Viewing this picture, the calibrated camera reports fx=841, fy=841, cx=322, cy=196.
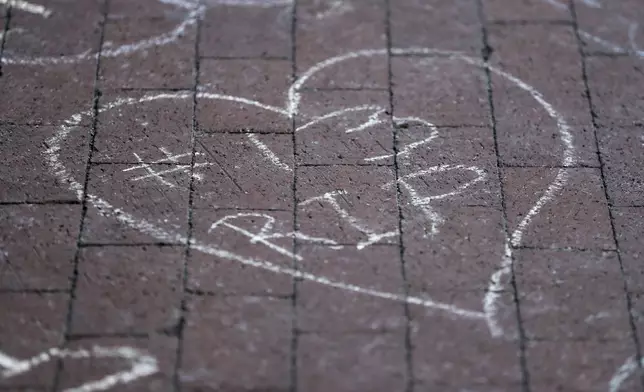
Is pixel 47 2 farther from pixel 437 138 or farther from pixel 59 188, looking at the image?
pixel 437 138

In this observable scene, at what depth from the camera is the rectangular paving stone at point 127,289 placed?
10.4 feet

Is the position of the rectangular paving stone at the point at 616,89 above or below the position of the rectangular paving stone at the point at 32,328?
above

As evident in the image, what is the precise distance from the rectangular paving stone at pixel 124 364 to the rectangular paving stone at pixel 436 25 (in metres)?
1.81

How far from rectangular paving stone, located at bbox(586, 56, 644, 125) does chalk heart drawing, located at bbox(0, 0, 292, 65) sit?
151 centimetres

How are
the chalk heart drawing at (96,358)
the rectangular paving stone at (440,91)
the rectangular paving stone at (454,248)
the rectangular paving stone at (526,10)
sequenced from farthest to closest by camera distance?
the rectangular paving stone at (526,10), the rectangular paving stone at (440,91), the rectangular paving stone at (454,248), the chalk heart drawing at (96,358)

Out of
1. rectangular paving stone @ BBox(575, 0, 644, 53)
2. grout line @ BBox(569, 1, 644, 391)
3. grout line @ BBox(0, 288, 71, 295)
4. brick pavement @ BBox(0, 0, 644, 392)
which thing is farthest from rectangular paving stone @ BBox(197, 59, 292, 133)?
rectangular paving stone @ BBox(575, 0, 644, 53)

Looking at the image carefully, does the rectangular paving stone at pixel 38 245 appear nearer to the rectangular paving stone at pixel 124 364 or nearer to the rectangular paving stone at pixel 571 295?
the rectangular paving stone at pixel 124 364

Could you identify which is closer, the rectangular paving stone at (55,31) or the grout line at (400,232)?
the grout line at (400,232)

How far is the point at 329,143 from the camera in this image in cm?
365

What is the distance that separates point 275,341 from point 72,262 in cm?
87

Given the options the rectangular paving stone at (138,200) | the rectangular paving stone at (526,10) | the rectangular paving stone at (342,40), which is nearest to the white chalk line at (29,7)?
the rectangular paving stone at (138,200)

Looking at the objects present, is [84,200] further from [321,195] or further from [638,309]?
[638,309]

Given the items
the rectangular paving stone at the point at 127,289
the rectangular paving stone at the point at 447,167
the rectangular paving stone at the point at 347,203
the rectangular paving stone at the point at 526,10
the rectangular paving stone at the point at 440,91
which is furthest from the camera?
the rectangular paving stone at the point at 526,10

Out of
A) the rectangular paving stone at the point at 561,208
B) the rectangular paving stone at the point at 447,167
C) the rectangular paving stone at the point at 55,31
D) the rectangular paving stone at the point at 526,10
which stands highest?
the rectangular paving stone at the point at 55,31
